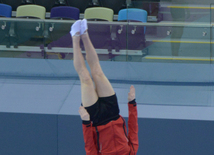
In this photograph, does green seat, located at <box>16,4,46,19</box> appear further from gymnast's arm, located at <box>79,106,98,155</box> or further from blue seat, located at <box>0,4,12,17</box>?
gymnast's arm, located at <box>79,106,98,155</box>

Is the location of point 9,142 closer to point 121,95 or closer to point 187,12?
point 121,95

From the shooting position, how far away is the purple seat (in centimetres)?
512

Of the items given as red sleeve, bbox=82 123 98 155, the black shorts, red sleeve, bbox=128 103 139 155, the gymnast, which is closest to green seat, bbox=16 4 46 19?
the gymnast

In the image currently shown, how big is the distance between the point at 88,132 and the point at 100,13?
10.1 ft

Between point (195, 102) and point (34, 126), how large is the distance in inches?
77.1

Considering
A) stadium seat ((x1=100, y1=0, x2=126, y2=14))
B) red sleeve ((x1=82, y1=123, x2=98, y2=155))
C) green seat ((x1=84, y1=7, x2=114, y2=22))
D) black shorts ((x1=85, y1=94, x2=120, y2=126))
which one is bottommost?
red sleeve ((x1=82, y1=123, x2=98, y2=155))

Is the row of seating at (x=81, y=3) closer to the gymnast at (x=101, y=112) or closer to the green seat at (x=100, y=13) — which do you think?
the green seat at (x=100, y=13)

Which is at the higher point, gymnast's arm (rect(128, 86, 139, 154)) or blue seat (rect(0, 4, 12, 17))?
blue seat (rect(0, 4, 12, 17))

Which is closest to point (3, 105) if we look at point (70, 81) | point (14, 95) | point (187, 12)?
point (14, 95)

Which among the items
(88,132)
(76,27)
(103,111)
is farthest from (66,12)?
(88,132)

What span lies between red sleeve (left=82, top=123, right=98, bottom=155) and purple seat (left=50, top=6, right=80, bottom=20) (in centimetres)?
313

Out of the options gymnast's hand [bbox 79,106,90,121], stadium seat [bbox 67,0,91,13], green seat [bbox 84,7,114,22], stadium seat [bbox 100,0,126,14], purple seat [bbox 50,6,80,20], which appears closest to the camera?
gymnast's hand [bbox 79,106,90,121]

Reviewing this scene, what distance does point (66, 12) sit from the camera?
5137mm

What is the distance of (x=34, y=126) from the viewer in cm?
339
